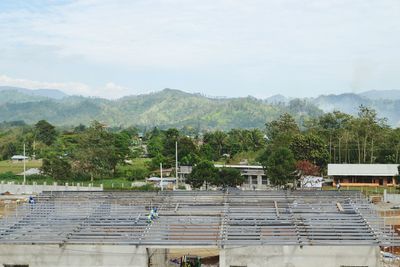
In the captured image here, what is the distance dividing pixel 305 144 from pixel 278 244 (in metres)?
34.7

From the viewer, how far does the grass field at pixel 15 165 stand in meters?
62.7

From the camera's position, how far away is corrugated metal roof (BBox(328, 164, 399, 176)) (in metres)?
47.5

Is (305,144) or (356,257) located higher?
(305,144)

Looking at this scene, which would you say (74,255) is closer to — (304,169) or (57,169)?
(304,169)

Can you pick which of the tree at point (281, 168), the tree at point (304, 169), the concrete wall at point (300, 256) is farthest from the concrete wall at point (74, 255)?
the tree at point (304, 169)

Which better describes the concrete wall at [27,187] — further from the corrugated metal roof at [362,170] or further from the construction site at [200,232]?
the construction site at [200,232]

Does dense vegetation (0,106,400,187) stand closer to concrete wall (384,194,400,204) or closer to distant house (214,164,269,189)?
distant house (214,164,269,189)

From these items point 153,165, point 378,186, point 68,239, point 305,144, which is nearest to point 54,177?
point 153,165

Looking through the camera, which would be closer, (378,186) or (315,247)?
(315,247)

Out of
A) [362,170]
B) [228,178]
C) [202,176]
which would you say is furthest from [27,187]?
[362,170]

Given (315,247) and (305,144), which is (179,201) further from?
(305,144)

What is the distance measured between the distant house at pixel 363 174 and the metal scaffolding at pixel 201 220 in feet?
85.7

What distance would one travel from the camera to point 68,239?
17.2 meters

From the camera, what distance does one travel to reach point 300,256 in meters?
16.4
